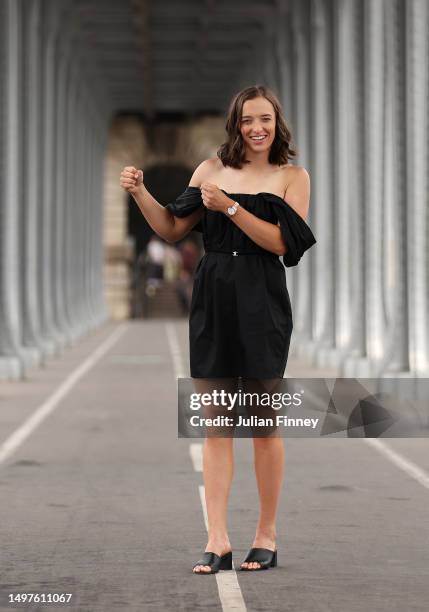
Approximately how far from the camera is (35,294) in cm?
3209

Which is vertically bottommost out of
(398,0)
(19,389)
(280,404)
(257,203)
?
(19,389)

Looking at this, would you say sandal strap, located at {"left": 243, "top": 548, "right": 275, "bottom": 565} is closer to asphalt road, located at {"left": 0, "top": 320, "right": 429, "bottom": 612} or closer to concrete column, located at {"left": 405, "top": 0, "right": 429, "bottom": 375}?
asphalt road, located at {"left": 0, "top": 320, "right": 429, "bottom": 612}

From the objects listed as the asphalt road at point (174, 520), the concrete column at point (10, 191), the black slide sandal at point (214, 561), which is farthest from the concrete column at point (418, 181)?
the black slide sandal at point (214, 561)

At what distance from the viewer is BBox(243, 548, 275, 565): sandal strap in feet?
25.3

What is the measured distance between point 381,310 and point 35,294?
32.6ft

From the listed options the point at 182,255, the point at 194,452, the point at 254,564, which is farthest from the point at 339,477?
the point at 182,255

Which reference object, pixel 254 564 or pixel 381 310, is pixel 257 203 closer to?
pixel 254 564

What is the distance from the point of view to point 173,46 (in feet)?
148

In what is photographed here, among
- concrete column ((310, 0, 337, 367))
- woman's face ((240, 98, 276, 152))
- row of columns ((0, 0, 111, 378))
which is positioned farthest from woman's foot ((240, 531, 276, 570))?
concrete column ((310, 0, 337, 367))

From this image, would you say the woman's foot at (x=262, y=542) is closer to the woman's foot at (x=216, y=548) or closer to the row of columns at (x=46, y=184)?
the woman's foot at (x=216, y=548)

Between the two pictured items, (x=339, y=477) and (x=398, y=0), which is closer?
(x=339, y=477)

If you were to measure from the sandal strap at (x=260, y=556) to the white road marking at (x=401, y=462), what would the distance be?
12.9 ft

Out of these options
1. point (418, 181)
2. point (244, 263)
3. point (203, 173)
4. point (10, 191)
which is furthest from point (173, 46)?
point (244, 263)

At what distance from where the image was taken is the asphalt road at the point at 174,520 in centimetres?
729
